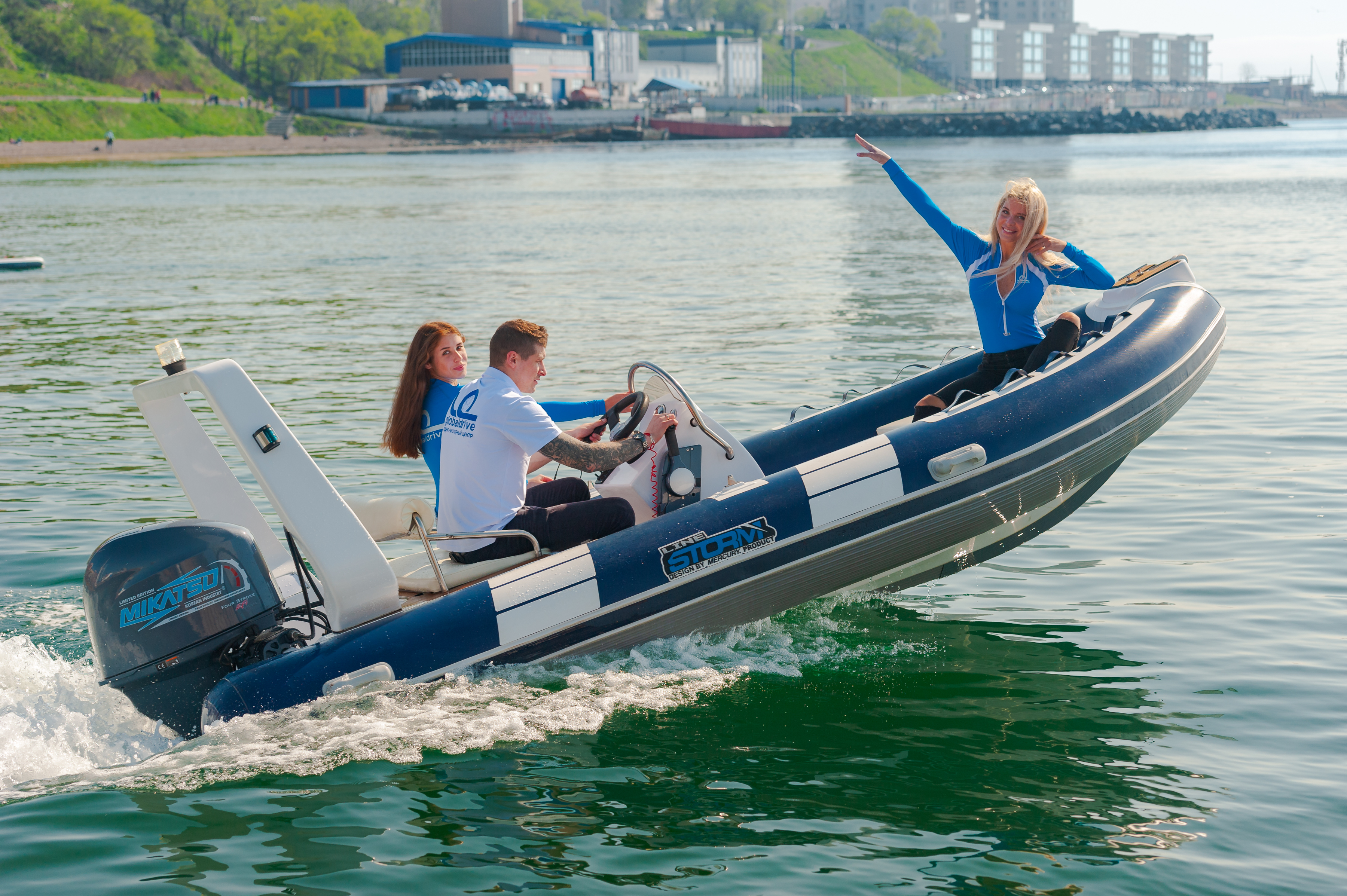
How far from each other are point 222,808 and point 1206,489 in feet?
20.2

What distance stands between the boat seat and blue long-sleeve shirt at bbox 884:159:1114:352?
2618 millimetres

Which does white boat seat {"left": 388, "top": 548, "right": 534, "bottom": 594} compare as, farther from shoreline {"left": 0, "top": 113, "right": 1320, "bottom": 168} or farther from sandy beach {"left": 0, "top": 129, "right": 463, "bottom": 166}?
sandy beach {"left": 0, "top": 129, "right": 463, "bottom": 166}

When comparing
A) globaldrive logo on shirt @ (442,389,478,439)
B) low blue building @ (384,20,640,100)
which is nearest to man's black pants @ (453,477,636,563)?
globaldrive logo on shirt @ (442,389,478,439)

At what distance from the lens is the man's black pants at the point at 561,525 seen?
5066mm

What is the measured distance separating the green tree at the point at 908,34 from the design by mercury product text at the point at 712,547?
607 ft

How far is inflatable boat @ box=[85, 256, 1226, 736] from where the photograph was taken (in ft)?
14.6

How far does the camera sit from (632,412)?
18.0 feet

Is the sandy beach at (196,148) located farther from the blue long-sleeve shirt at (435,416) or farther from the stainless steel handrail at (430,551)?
the blue long-sleeve shirt at (435,416)

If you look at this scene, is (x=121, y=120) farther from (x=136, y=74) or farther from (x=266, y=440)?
(x=266, y=440)

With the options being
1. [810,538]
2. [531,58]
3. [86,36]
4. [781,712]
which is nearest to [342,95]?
[86,36]

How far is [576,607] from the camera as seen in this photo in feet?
16.0

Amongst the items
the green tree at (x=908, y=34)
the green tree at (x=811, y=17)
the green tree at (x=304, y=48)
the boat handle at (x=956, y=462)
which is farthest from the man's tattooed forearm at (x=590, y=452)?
the green tree at (x=811, y=17)

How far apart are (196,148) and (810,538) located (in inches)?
3057

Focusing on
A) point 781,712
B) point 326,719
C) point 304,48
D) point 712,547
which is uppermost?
point 304,48
